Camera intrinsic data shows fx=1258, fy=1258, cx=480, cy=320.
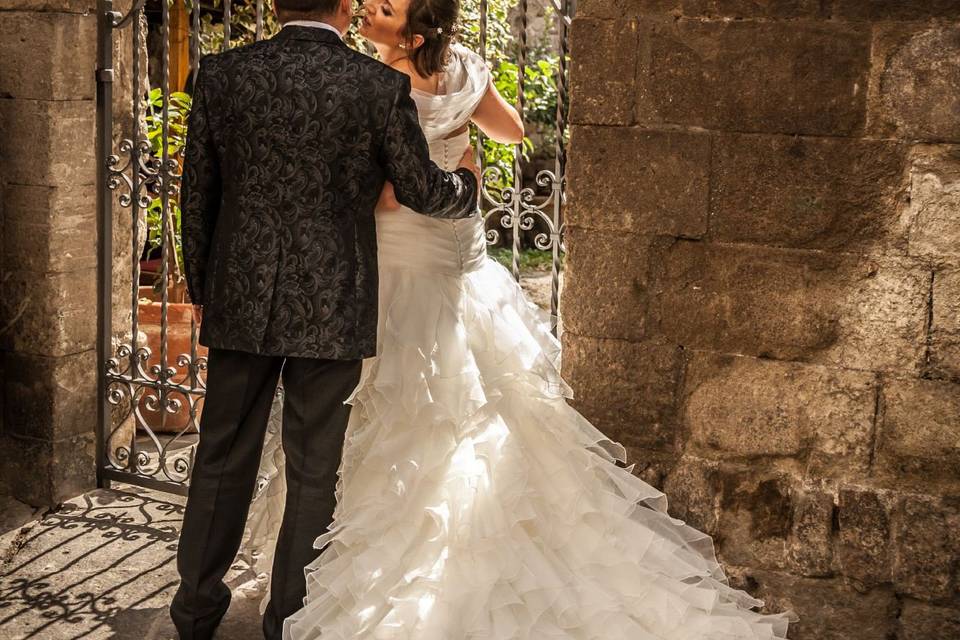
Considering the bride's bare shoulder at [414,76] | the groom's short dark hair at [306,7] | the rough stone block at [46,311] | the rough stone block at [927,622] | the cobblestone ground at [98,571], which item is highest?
the groom's short dark hair at [306,7]

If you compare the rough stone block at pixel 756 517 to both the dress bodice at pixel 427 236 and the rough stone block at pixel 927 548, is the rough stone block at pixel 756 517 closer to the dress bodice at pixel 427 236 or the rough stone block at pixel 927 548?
the rough stone block at pixel 927 548

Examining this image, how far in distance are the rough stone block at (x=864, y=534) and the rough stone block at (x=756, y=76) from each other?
3.62 feet

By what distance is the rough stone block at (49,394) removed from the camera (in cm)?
529

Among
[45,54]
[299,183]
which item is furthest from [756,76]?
[45,54]

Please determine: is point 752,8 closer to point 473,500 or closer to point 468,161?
point 468,161

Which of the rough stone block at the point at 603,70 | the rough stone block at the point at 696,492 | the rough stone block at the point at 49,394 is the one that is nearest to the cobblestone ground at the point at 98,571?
the rough stone block at the point at 49,394

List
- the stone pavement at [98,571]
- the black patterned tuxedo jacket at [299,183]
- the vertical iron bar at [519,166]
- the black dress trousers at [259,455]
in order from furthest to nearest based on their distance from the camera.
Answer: the vertical iron bar at [519,166], the stone pavement at [98,571], the black dress trousers at [259,455], the black patterned tuxedo jacket at [299,183]

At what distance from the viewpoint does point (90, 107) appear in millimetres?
5238

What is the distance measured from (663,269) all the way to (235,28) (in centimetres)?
540

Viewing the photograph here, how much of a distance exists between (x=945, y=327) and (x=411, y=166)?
64.9 inches

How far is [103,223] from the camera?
5352mm

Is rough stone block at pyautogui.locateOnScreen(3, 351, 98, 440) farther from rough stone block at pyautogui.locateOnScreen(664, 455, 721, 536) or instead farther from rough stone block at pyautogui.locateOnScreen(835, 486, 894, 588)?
rough stone block at pyautogui.locateOnScreen(835, 486, 894, 588)

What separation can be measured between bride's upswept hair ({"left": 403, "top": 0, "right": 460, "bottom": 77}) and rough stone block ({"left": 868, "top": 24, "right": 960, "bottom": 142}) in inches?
48.9

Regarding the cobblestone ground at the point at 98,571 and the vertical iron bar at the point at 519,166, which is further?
the vertical iron bar at the point at 519,166
